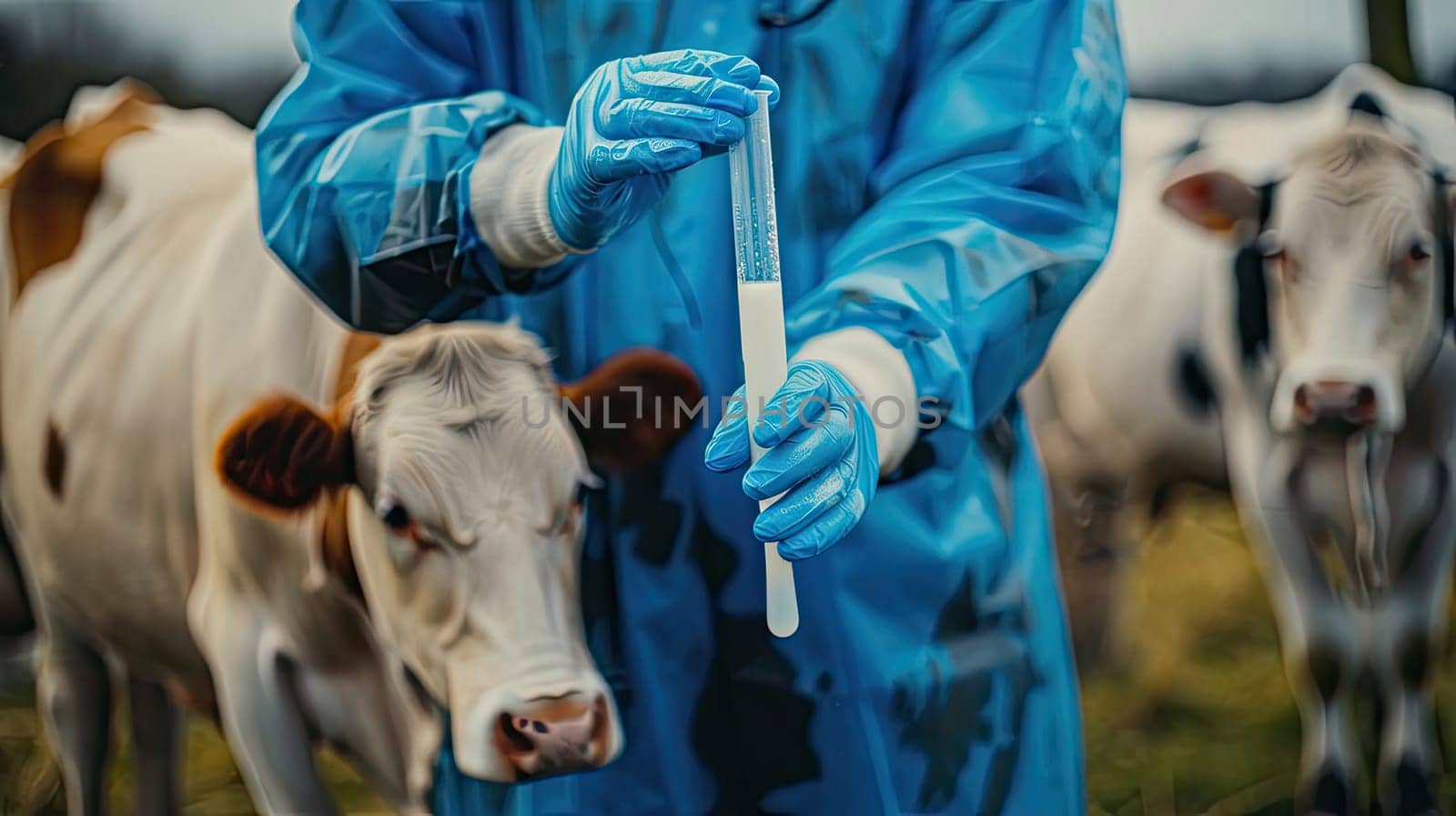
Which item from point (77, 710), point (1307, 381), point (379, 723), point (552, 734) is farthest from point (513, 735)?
point (1307, 381)

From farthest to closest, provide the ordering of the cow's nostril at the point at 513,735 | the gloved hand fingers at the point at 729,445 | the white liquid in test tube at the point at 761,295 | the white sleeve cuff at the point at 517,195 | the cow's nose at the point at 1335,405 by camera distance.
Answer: the cow's nose at the point at 1335,405, the cow's nostril at the point at 513,735, the white sleeve cuff at the point at 517,195, the gloved hand fingers at the point at 729,445, the white liquid in test tube at the point at 761,295

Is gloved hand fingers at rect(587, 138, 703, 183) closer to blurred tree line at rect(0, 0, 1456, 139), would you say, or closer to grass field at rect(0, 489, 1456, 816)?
blurred tree line at rect(0, 0, 1456, 139)

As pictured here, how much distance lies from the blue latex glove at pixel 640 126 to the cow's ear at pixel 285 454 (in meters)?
0.42

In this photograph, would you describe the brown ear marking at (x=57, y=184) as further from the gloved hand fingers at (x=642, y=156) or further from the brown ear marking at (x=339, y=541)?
the gloved hand fingers at (x=642, y=156)

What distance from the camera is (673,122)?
138 centimetres

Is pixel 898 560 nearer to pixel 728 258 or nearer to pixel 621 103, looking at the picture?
pixel 728 258

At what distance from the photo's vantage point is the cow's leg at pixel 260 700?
179 cm

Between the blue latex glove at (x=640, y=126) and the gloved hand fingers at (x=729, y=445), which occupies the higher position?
the blue latex glove at (x=640, y=126)

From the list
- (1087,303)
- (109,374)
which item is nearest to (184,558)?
(109,374)

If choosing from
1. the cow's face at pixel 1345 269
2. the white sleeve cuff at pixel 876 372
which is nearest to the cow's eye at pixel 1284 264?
the cow's face at pixel 1345 269

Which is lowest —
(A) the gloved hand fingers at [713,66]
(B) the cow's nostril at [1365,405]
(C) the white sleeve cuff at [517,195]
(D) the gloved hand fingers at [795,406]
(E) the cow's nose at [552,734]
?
(E) the cow's nose at [552,734]

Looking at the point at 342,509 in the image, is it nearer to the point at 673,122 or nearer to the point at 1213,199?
the point at 673,122

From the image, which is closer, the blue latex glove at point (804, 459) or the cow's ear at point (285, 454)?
the blue latex glove at point (804, 459)

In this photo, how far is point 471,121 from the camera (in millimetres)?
1604
